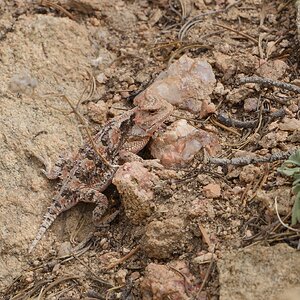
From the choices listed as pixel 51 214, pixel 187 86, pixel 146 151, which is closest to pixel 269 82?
pixel 187 86

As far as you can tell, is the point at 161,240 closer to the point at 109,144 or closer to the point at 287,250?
the point at 287,250

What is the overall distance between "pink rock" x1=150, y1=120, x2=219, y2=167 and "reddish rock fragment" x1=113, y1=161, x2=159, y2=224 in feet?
1.05

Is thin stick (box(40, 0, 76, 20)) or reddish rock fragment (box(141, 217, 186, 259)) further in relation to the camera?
thin stick (box(40, 0, 76, 20))

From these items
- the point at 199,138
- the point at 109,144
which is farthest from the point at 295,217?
the point at 109,144

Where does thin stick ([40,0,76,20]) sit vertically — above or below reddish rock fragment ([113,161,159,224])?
above

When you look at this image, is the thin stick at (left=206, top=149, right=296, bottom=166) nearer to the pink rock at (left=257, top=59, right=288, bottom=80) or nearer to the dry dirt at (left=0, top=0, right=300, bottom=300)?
the dry dirt at (left=0, top=0, right=300, bottom=300)

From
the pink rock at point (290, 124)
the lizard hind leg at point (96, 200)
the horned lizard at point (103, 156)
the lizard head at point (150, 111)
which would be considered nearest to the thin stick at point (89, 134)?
the horned lizard at point (103, 156)

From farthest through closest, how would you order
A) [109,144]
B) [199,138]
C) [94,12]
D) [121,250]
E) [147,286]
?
[94,12], [109,144], [199,138], [121,250], [147,286]

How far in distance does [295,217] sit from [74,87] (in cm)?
268

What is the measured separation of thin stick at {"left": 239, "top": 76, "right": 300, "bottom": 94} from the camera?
15.3 ft

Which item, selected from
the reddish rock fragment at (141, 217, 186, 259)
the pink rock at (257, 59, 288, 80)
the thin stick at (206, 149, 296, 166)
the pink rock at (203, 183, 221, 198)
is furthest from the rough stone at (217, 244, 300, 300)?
the pink rock at (257, 59, 288, 80)

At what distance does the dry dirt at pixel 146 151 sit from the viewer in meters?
3.93

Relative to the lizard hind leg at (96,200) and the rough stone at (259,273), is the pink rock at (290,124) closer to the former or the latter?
the rough stone at (259,273)

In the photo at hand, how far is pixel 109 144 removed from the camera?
5262 millimetres
